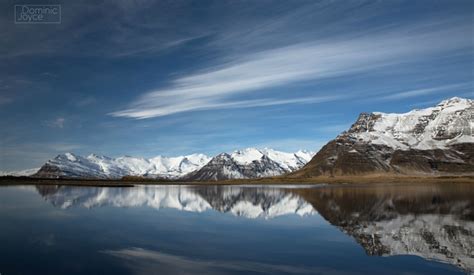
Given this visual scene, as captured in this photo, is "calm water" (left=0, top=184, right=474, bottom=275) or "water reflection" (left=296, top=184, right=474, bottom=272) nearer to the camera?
"calm water" (left=0, top=184, right=474, bottom=275)

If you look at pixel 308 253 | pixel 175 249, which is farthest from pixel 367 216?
pixel 175 249

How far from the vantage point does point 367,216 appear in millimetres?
55188

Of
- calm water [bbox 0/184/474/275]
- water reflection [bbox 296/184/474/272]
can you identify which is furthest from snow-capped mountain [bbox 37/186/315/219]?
calm water [bbox 0/184/474/275]

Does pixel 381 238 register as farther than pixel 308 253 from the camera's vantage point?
Yes

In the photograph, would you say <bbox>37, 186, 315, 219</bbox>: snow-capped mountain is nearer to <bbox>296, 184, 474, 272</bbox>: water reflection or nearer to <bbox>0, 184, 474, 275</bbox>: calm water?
<bbox>296, 184, 474, 272</bbox>: water reflection

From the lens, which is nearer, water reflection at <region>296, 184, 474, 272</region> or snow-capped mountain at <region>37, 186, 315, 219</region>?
water reflection at <region>296, 184, 474, 272</region>

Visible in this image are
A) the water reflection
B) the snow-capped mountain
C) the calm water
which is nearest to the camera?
the calm water

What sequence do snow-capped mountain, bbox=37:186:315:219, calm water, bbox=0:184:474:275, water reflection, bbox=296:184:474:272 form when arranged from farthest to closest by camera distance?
snow-capped mountain, bbox=37:186:315:219, water reflection, bbox=296:184:474:272, calm water, bbox=0:184:474:275

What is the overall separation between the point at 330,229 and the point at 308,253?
1432 centimetres

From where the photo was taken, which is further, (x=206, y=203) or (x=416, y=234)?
(x=206, y=203)

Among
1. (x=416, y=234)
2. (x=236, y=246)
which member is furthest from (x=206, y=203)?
(x=236, y=246)

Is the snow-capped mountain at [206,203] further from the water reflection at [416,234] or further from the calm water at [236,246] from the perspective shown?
the calm water at [236,246]

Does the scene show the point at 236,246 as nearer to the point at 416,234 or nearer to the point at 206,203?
the point at 416,234

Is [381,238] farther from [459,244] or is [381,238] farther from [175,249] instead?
[175,249]
